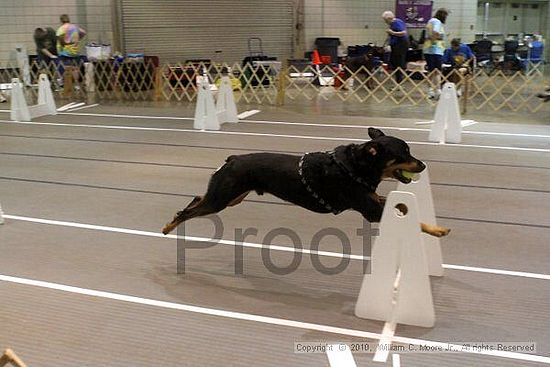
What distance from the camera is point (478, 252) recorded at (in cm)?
369

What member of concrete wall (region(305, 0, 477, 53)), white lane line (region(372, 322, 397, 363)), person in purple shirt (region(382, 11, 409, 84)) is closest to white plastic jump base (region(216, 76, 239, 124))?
person in purple shirt (region(382, 11, 409, 84))

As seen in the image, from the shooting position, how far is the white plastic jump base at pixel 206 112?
8109 mm

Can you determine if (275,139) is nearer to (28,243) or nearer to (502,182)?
(502,182)

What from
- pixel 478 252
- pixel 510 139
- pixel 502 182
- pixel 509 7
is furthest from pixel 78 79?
pixel 509 7

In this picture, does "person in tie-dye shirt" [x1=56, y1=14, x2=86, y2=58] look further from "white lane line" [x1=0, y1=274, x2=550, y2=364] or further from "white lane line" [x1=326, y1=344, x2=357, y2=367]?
"white lane line" [x1=326, y1=344, x2=357, y2=367]

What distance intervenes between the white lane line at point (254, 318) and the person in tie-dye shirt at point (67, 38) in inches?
367

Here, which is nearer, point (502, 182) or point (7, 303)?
point (7, 303)

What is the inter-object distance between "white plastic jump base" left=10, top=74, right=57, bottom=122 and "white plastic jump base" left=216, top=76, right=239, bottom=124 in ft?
10.5

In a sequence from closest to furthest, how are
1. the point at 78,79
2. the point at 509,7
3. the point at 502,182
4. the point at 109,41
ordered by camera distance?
the point at 502,182 → the point at 78,79 → the point at 109,41 → the point at 509,7

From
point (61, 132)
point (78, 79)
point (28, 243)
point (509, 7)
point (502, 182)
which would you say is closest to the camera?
point (28, 243)

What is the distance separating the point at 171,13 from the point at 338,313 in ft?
46.0

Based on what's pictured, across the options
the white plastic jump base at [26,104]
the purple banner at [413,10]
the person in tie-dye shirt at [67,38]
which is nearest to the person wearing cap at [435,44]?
the white plastic jump base at [26,104]

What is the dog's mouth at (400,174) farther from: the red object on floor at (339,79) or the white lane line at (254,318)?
the red object on floor at (339,79)

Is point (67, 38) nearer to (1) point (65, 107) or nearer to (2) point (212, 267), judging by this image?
(1) point (65, 107)
